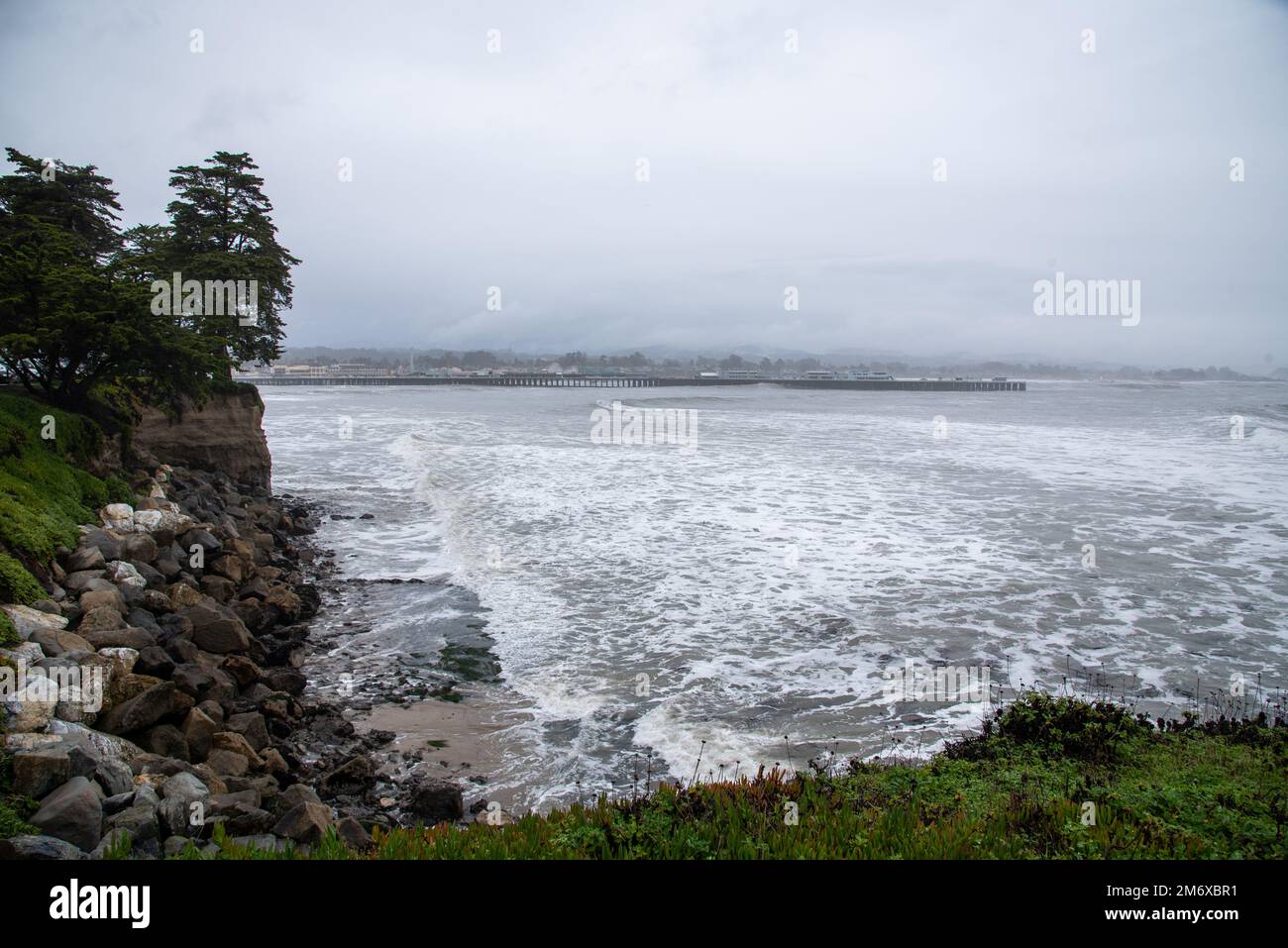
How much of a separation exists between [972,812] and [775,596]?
9069 mm

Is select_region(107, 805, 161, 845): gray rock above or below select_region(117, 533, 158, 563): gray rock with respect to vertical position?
below

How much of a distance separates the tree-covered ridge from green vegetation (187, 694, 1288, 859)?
14.0m

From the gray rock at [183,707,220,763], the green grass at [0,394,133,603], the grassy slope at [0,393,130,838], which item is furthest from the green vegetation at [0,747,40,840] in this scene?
the green grass at [0,394,133,603]

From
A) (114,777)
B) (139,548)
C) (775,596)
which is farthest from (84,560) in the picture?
(775,596)

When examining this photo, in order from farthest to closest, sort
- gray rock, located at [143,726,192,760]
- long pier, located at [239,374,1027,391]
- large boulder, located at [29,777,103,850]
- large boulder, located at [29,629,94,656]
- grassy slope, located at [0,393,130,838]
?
1. long pier, located at [239,374,1027,391]
2. grassy slope, located at [0,393,130,838]
3. large boulder, located at [29,629,94,656]
4. gray rock, located at [143,726,192,760]
5. large boulder, located at [29,777,103,850]

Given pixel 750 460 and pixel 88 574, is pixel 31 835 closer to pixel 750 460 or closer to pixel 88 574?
pixel 88 574

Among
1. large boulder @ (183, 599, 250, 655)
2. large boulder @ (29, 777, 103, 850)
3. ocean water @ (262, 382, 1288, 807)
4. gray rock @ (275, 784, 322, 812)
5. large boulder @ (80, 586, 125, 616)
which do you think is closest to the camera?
large boulder @ (29, 777, 103, 850)

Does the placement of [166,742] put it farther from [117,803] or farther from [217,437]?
[217,437]

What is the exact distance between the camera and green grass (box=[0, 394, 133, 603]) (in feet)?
29.9

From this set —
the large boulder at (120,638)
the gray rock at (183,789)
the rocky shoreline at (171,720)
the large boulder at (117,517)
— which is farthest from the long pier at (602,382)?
the gray rock at (183,789)

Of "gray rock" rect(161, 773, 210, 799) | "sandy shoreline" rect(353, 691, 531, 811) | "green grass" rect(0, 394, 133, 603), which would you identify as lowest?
"sandy shoreline" rect(353, 691, 531, 811)

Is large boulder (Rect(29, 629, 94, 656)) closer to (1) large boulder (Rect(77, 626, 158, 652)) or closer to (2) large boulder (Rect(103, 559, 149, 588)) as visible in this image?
(1) large boulder (Rect(77, 626, 158, 652))

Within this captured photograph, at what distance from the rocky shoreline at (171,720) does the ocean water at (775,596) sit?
123 centimetres
